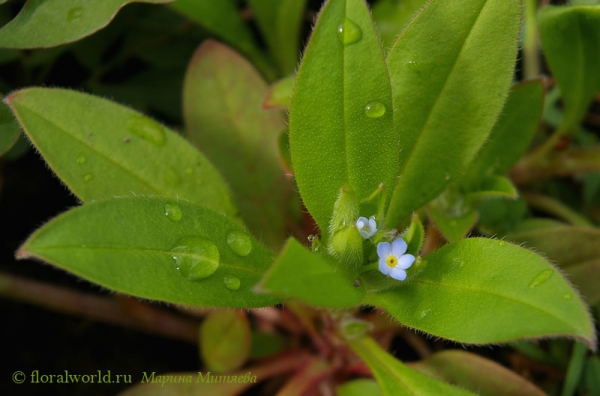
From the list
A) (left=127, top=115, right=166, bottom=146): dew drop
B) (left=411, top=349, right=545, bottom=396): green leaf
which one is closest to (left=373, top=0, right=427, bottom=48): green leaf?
(left=127, top=115, right=166, bottom=146): dew drop

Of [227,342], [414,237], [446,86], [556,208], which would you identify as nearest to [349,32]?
[446,86]

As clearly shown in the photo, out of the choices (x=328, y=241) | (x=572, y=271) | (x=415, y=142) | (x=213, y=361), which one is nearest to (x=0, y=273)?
(x=213, y=361)

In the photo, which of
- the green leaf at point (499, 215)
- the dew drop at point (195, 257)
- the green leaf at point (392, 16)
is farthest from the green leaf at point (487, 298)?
the green leaf at point (392, 16)

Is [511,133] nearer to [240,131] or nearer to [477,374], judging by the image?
[477,374]

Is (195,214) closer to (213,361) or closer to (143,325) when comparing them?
(213,361)

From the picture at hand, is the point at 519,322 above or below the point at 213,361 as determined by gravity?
above

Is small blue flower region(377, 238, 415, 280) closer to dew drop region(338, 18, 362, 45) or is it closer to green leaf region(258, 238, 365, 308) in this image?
green leaf region(258, 238, 365, 308)
